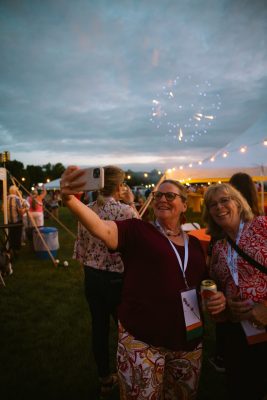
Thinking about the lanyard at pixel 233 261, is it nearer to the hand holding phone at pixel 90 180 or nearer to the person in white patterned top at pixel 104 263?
the person in white patterned top at pixel 104 263

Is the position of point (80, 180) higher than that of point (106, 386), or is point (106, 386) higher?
point (80, 180)

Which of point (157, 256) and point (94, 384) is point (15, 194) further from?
point (157, 256)

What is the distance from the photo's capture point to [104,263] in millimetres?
2496

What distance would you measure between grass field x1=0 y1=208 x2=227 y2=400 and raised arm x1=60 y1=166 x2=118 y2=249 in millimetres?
2090

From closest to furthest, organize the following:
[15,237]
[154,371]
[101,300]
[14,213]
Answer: [154,371]
[101,300]
[15,237]
[14,213]

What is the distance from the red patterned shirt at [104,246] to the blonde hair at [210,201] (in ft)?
2.04

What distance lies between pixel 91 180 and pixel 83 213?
0.97 ft

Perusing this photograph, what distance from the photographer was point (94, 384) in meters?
3.01

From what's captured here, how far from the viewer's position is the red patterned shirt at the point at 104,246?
95.3 inches

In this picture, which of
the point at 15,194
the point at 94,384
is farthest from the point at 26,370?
the point at 15,194

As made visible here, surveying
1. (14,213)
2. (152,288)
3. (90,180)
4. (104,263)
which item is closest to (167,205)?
(152,288)

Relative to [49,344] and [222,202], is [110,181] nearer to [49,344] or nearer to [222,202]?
[222,202]

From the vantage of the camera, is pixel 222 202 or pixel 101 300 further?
pixel 101 300

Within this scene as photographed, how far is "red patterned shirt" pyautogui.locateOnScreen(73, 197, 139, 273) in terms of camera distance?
2.42m
